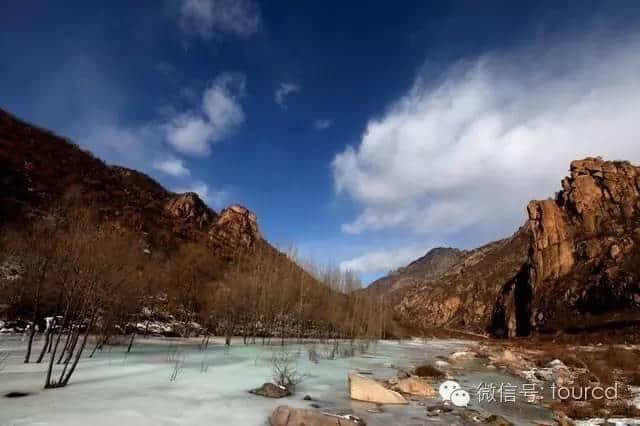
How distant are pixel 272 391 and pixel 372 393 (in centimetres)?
293

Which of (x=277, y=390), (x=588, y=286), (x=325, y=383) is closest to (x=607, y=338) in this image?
(x=588, y=286)

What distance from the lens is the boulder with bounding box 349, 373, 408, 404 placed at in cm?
1166

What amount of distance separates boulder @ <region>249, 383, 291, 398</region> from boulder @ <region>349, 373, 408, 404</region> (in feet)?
6.47

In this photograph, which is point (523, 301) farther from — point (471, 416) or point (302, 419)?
point (302, 419)

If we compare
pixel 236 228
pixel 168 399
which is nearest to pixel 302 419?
pixel 168 399

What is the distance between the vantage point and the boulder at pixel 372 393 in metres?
11.7

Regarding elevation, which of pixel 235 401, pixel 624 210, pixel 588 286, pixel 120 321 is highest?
pixel 624 210

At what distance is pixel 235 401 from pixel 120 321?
1633cm

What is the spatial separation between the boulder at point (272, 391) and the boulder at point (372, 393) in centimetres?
197

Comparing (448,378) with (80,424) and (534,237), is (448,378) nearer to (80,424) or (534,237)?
(80,424)

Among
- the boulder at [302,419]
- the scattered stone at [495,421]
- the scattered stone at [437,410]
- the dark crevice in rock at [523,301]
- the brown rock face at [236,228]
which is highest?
the brown rock face at [236,228]

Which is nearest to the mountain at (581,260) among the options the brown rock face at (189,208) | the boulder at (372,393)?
the brown rock face at (189,208)

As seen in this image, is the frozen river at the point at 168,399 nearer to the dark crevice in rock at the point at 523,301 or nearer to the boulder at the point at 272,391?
the boulder at the point at 272,391

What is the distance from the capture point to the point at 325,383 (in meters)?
14.7
